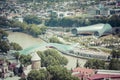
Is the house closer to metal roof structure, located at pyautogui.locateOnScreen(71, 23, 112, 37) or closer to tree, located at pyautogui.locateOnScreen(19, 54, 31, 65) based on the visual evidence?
tree, located at pyautogui.locateOnScreen(19, 54, 31, 65)

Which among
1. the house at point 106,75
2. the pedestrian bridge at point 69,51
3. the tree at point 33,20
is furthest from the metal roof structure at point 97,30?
the house at point 106,75

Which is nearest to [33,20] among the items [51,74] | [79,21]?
[79,21]

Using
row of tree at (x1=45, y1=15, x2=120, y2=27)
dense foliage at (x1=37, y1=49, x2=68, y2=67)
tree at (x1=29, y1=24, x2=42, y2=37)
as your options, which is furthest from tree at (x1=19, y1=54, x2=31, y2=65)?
row of tree at (x1=45, y1=15, x2=120, y2=27)

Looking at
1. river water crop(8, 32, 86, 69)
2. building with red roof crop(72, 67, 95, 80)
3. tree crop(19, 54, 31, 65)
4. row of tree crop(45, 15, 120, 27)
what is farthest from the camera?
row of tree crop(45, 15, 120, 27)

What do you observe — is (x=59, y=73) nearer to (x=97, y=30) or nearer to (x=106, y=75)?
(x=106, y=75)

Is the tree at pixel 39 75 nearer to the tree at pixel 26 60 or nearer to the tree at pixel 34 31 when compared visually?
the tree at pixel 26 60

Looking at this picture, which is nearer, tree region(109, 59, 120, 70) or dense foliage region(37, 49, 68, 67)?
tree region(109, 59, 120, 70)

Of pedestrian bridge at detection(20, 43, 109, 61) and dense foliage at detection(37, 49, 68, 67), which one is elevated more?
dense foliage at detection(37, 49, 68, 67)

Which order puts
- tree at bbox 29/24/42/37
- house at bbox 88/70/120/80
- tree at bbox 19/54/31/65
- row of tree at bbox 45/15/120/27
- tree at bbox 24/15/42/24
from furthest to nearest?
tree at bbox 24/15/42/24 → row of tree at bbox 45/15/120/27 → tree at bbox 29/24/42/37 → tree at bbox 19/54/31/65 → house at bbox 88/70/120/80

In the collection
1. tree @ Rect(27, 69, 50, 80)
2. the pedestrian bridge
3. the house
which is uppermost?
tree @ Rect(27, 69, 50, 80)

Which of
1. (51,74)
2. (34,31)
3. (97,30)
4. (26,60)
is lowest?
(34,31)

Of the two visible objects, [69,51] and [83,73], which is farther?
[69,51]

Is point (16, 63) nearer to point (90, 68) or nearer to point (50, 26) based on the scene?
point (90, 68)
